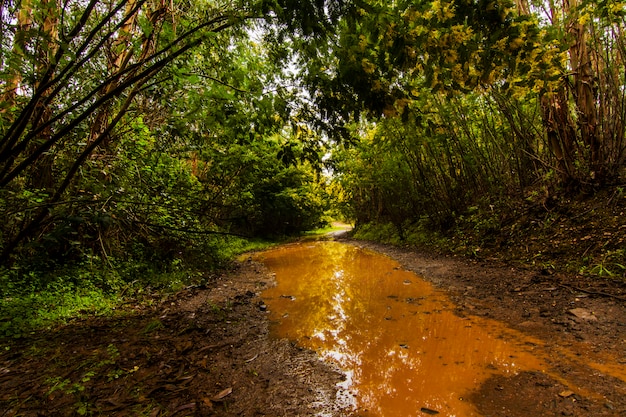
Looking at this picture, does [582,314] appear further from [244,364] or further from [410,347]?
[244,364]

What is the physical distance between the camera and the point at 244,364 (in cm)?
294

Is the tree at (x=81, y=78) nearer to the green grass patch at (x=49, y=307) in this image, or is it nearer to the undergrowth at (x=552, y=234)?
the green grass patch at (x=49, y=307)

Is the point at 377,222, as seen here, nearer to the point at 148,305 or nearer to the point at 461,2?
the point at 148,305

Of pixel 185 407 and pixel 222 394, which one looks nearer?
pixel 185 407

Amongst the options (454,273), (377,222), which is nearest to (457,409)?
(454,273)

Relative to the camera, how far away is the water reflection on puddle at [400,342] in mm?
2350

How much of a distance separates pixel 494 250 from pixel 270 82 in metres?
6.06

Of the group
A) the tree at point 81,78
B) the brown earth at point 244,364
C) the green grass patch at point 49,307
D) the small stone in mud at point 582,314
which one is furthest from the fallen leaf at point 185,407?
the small stone in mud at point 582,314

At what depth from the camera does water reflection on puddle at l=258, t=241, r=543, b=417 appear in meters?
2.35

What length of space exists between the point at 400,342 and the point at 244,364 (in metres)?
1.58

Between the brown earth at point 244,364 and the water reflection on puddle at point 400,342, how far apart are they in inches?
6.5

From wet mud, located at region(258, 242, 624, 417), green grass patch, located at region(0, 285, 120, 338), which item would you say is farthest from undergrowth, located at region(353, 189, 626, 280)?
green grass patch, located at region(0, 285, 120, 338)

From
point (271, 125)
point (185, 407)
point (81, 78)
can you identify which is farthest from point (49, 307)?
point (271, 125)

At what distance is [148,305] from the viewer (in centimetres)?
470
